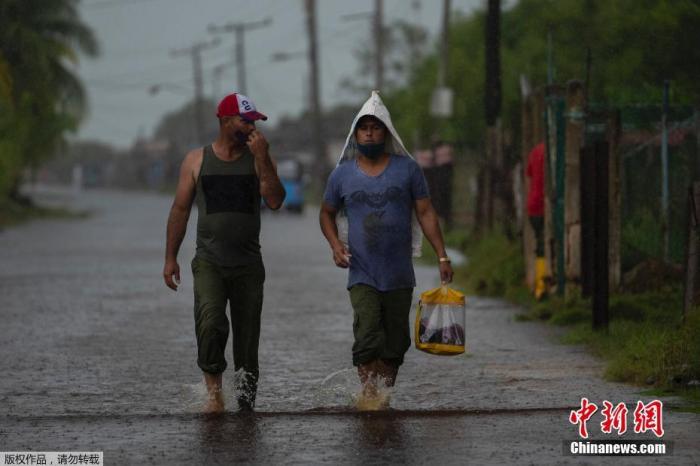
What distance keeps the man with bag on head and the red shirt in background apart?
23.8ft

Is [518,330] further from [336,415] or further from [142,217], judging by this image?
[142,217]

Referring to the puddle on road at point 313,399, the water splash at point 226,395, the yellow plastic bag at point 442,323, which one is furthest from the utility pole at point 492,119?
the yellow plastic bag at point 442,323

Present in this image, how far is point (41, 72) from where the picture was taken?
57.6m

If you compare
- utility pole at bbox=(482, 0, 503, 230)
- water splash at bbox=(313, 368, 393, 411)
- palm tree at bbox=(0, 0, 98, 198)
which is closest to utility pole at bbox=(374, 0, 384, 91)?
palm tree at bbox=(0, 0, 98, 198)

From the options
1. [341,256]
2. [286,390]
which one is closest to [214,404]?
[341,256]

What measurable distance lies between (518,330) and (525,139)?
3788 mm

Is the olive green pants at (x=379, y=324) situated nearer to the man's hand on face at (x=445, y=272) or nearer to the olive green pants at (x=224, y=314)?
the man's hand on face at (x=445, y=272)

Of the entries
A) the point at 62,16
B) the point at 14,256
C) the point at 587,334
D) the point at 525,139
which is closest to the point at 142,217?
the point at 62,16

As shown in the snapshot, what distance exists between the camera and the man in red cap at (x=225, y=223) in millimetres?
9836

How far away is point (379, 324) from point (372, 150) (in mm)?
979

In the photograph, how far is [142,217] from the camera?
178 feet

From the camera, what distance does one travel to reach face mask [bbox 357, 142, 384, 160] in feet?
32.5

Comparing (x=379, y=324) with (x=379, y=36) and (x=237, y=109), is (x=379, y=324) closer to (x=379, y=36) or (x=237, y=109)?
(x=237, y=109)

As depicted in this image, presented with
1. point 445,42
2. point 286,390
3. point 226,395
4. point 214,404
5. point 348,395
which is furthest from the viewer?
point 445,42
